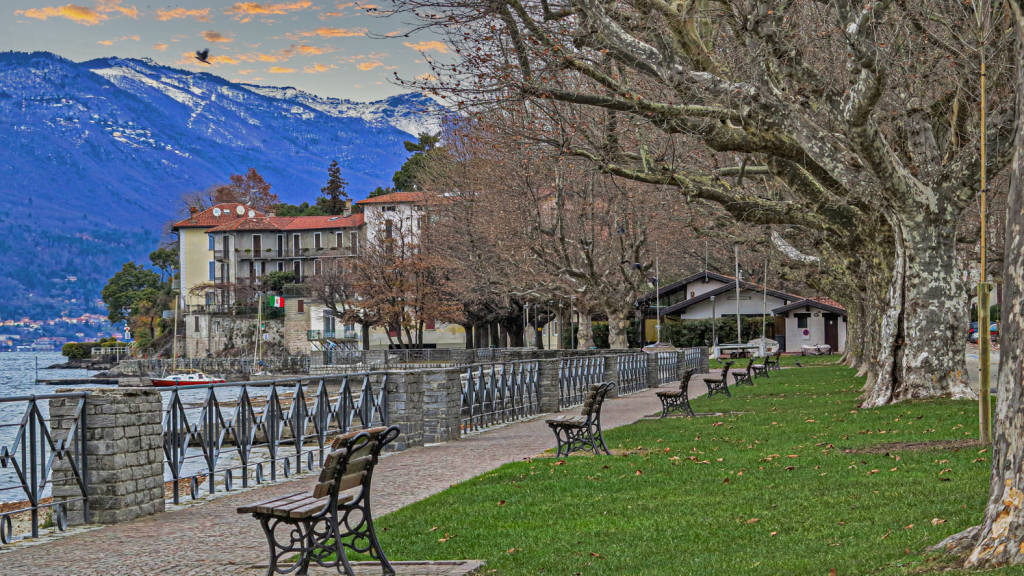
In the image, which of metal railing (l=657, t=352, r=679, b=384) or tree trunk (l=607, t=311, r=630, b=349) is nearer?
metal railing (l=657, t=352, r=679, b=384)

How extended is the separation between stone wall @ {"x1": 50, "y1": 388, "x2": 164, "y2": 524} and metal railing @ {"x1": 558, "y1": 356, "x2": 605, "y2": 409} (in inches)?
589

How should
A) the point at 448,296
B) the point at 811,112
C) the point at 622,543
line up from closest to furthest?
the point at 622,543 < the point at 811,112 < the point at 448,296

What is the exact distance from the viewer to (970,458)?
34.2ft

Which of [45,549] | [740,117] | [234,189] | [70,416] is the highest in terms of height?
[234,189]

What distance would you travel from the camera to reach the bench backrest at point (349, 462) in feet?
20.9

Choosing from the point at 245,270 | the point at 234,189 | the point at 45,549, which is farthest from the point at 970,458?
the point at 234,189

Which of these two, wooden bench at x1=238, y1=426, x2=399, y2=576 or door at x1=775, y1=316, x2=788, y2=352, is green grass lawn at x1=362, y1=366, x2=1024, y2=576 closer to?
wooden bench at x1=238, y1=426, x2=399, y2=576

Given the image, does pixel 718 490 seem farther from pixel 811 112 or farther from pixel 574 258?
pixel 574 258

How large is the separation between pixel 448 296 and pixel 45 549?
52.9 metres

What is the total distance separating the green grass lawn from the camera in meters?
6.72

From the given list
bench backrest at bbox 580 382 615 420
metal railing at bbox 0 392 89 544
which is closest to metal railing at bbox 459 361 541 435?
bench backrest at bbox 580 382 615 420

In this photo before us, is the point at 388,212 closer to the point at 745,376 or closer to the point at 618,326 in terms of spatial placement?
the point at 618,326

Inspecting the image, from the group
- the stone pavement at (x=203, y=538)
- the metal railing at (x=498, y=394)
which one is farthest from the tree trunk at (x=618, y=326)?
the stone pavement at (x=203, y=538)

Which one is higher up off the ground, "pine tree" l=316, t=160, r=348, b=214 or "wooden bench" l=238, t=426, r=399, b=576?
"pine tree" l=316, t=160, r=348, b=214
